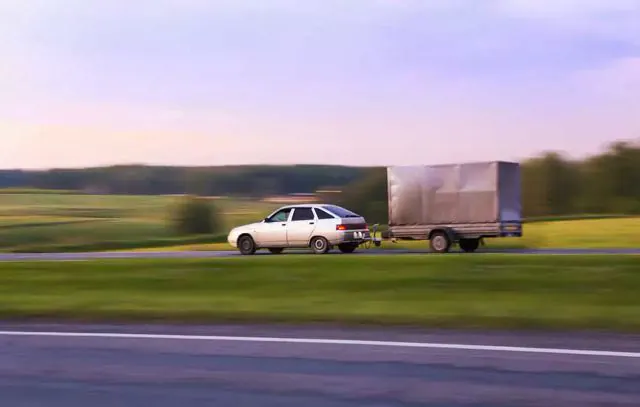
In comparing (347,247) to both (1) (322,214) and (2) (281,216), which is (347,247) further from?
(2) (281,216)

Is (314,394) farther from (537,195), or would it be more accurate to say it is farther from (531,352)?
(537,195)

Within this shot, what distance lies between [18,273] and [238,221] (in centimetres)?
4703

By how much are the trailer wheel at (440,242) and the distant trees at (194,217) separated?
3742 cm

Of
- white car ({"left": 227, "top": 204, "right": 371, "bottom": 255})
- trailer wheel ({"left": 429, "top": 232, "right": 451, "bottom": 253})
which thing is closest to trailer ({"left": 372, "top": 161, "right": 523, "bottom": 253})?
trailer wheel ({"left": 429, "top": 232, "right": 451, "bottom": 253})

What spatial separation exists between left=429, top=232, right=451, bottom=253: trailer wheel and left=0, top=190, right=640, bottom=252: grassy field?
7289 mm

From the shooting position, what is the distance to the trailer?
27391mm

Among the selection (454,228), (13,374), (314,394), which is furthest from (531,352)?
(454,228)

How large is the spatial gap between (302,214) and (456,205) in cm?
525

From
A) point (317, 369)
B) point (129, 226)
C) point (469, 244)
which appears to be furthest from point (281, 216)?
point (129, 226)

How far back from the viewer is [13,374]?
8.47m

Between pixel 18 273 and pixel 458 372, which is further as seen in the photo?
pixel 18 273

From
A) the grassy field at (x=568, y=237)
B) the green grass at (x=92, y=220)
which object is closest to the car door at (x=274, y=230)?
the grassy field at (x=568, y=237)

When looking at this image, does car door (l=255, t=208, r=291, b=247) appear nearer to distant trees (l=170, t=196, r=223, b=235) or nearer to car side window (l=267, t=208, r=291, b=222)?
car side window (l=267, t=208, r=291, b=222)

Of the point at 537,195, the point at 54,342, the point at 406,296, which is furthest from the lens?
the point at 537,195
